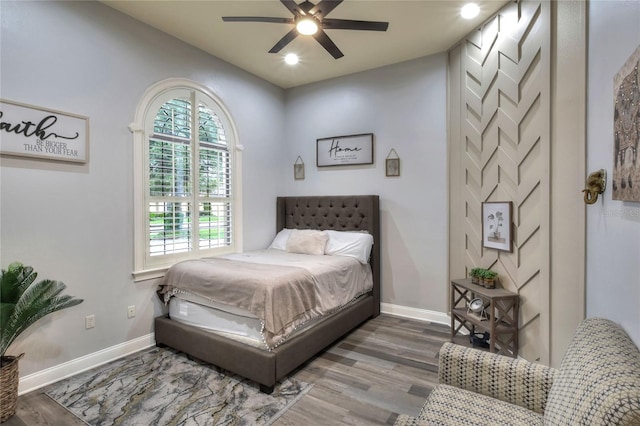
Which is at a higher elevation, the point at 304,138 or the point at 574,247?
the point at 304,138

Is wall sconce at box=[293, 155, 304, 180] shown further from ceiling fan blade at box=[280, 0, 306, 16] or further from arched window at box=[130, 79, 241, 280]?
ceiling fan blade at box=[280, 0, 306, 16]

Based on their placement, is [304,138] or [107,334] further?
[304,138]

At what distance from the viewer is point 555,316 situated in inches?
90.7

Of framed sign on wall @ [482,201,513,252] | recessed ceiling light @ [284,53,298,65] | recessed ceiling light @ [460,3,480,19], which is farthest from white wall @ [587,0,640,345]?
recessed ceiling light @ [284,53,298,65]

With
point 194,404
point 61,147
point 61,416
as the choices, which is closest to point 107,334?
point 61,416

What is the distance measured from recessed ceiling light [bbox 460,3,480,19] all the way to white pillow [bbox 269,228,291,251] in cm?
325

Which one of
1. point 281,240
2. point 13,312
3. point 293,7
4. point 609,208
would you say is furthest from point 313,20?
point 13,312

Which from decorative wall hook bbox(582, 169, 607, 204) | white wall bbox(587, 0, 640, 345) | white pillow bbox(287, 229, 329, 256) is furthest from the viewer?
white pillow bbox(287, 229, 329, 256)

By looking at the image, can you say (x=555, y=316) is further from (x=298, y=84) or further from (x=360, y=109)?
(x=298, y=84)

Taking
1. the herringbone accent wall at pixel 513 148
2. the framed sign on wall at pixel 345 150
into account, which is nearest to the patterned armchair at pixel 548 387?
the herringbone accent wall at pixel 513 148

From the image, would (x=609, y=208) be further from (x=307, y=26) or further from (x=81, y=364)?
(x=81, y=364)

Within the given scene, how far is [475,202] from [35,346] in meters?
4.15

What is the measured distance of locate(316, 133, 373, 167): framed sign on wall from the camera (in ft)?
13.9

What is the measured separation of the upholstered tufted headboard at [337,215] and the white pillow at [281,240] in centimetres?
19
